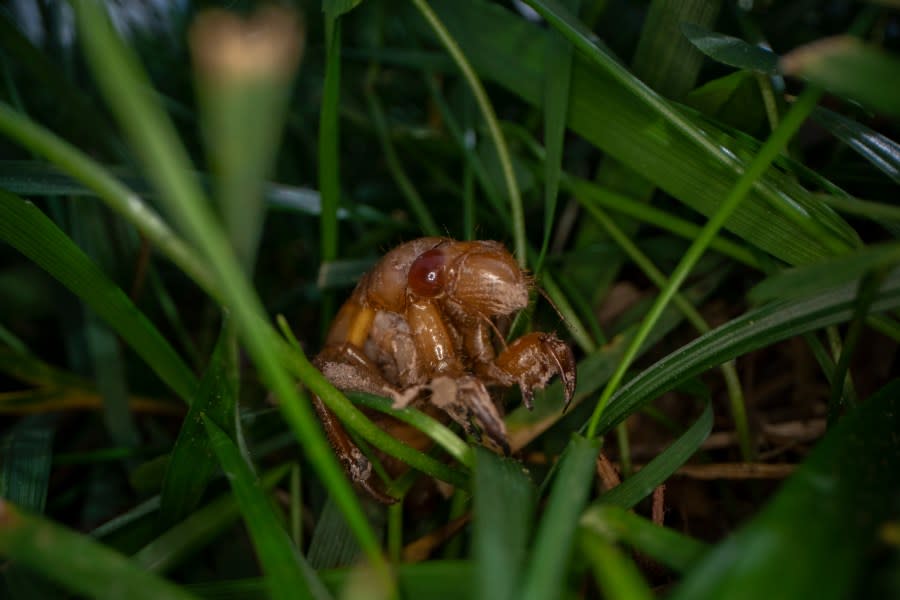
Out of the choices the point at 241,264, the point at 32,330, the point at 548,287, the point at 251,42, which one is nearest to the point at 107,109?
the point at 32,330

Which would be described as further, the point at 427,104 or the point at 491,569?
the point at 427,104

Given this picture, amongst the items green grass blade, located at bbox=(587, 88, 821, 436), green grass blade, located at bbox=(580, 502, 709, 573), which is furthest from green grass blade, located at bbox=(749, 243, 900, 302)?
green grass blade, located at bbox=(580, 502, 709, 573)

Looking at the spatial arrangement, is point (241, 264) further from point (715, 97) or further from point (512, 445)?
point (715, 97)

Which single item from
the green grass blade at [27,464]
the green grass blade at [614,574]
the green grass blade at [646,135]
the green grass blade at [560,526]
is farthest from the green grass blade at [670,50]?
the green grass blade at [27,464]

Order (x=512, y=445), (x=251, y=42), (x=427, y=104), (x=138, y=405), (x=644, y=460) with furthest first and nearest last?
(x=427, y=104) → (x=138, y=405) → (x=644, y=460) → (x=512, y=445) → (x=251, y=42)

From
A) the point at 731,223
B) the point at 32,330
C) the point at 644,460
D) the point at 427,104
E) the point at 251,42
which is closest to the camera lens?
the point at 251,42

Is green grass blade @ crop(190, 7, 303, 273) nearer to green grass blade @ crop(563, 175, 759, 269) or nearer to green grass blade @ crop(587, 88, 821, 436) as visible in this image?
green grass blade @ crop(587, 88, 821, 436)

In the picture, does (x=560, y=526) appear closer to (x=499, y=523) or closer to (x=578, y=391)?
(x=499, y=523)
